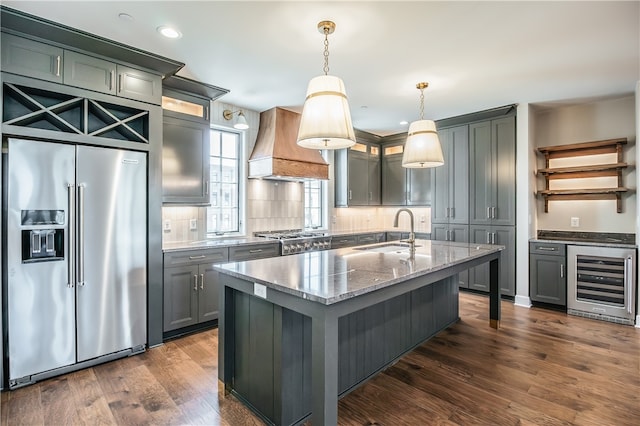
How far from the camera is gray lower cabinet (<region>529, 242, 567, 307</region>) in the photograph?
13.7 ft

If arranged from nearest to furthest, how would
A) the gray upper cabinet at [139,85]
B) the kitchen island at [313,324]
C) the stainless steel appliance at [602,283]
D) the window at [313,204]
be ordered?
the kitchen island at [313,324], the gray upper cabinet at [139,85], the stainless steel appliance at [602,283], the window at [313,204]

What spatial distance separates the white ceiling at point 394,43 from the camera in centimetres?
228

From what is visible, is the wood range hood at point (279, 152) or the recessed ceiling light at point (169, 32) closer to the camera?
the recessed ceiling light at point (169, 32)

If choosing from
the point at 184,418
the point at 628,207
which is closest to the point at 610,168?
the point at 628,207

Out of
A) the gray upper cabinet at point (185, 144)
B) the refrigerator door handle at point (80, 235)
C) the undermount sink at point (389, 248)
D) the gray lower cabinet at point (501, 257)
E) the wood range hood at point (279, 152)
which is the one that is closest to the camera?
the refrigerator door handle at point (80, 235)

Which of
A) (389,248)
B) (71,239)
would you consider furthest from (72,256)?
(389,248)

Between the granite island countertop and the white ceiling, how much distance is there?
5.82ft

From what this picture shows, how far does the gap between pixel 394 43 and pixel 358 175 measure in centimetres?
326

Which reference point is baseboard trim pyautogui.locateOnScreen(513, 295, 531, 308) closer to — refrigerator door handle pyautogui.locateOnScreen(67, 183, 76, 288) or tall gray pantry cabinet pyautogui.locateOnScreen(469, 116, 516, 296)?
tall gray pantry cabinet pyautogui.locateOnScreen(469, 116, 516, 296)

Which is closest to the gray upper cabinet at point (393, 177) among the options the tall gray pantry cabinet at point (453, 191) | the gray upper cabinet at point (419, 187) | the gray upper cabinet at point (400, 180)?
the gray upper cabinet at point (400, 180)

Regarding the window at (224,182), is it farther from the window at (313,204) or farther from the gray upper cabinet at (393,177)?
the gray upper cabinet at (393,177)

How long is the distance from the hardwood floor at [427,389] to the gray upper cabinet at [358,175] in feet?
10.0

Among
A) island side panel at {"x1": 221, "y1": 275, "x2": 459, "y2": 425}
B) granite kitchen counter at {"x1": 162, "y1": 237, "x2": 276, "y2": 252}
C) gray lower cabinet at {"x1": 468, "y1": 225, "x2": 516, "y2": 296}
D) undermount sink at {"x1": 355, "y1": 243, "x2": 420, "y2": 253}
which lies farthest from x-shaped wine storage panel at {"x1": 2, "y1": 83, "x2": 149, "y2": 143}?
gray lower cabinet at {"x1": 468, "y1": 225, "x2": 516, "y2": 296}

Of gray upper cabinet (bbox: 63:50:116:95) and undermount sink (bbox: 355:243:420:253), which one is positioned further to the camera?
undermount sink (bbox: 355:243:420:253)
